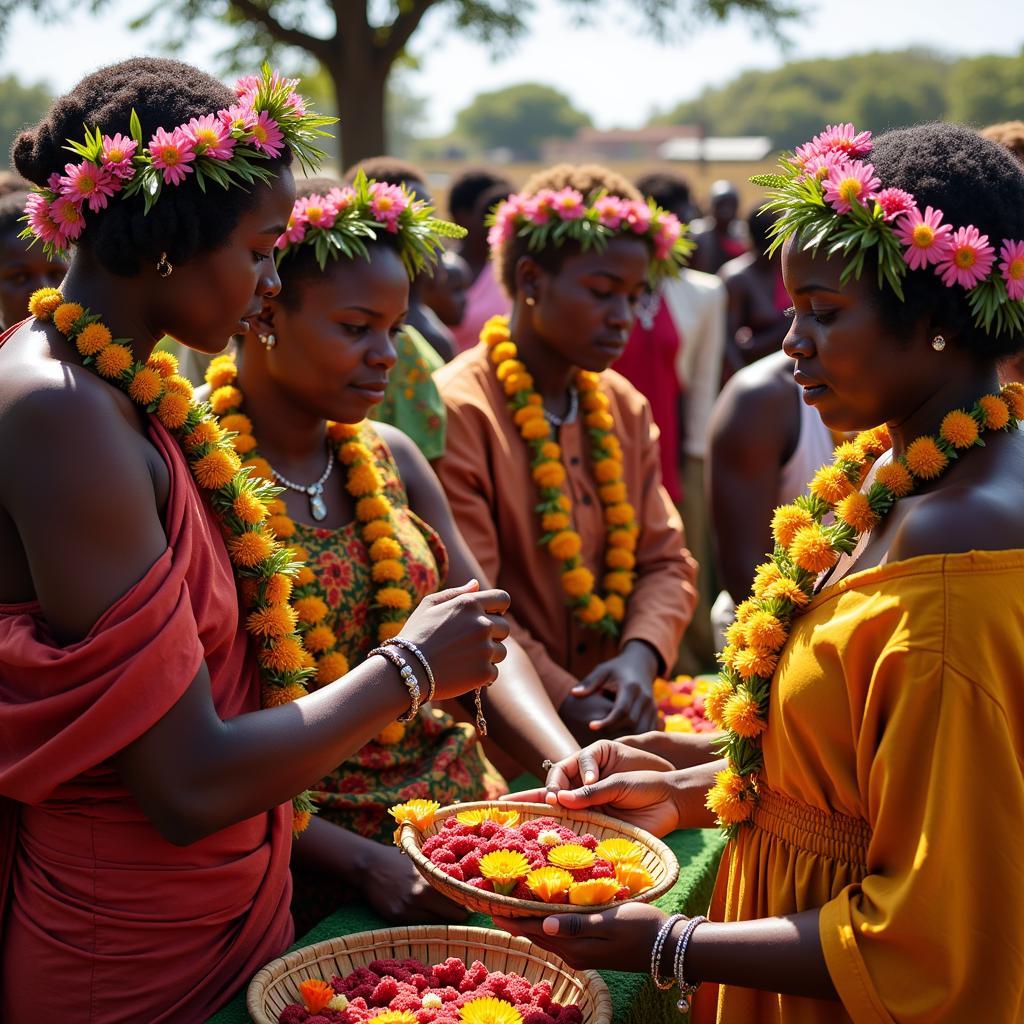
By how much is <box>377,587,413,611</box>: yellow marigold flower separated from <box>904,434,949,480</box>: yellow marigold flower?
5.25 feet

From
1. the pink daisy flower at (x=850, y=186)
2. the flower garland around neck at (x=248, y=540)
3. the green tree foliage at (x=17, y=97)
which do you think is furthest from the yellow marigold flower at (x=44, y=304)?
the green tree foliage at (x=17, y=97)

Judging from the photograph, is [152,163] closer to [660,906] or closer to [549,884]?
[549,884]

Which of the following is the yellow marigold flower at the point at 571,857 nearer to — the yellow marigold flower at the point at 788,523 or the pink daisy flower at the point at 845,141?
the yellow marigold flower at the point at 788,523

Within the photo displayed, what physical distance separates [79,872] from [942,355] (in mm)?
2064

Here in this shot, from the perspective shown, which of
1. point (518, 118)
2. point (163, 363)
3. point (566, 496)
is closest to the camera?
point (163, 363)

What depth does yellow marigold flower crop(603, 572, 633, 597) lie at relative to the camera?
4875mm

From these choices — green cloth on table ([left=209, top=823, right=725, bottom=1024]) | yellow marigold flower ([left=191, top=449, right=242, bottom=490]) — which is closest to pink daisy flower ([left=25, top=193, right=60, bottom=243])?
yellow marigold flower ([left=191, top=449, right=242, bottom=490])

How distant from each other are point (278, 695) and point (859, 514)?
136 cm

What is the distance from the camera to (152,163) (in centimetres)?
246

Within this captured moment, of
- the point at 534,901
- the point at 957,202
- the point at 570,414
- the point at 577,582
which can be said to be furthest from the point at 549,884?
the point at 570,414

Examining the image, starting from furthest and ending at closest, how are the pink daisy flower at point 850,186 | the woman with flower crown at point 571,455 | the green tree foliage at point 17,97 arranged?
1. the green tree foliage at point 17,97
2. the woman with flower crown at point 571,455
3. the pink daisy flower at point 850,186

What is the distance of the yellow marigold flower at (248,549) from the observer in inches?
109

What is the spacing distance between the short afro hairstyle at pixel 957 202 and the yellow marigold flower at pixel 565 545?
8.06 feet

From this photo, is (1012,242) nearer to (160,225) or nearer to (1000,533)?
(1000,533)
